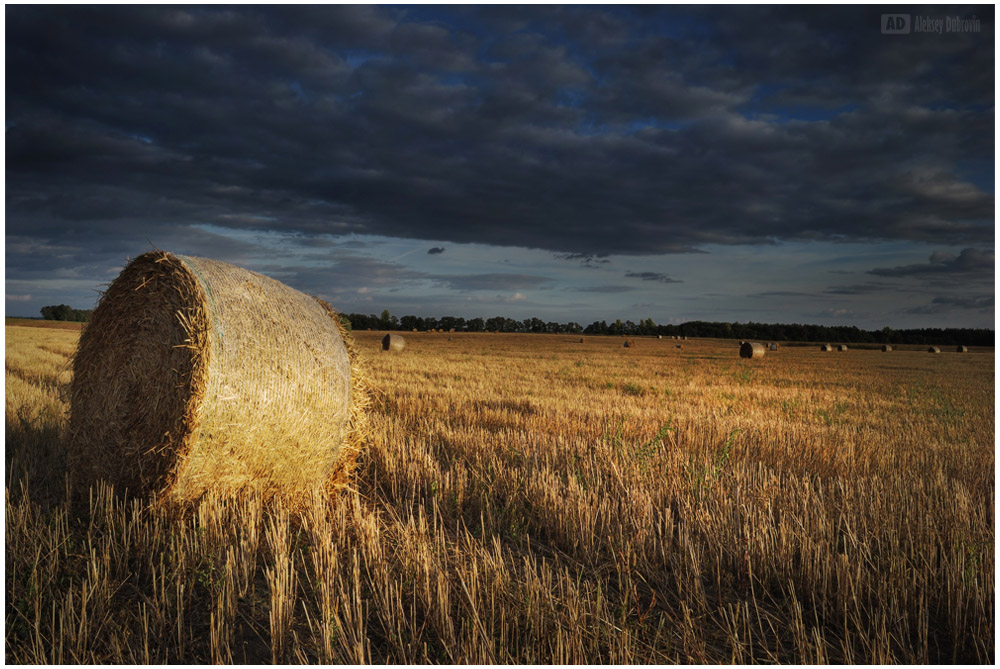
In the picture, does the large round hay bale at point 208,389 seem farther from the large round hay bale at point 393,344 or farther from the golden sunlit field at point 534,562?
the large round hay bale at point 393,344

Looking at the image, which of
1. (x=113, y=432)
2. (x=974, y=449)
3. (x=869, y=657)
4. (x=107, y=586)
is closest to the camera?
(x=869, y=657)

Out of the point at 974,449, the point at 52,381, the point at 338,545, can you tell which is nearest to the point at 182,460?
the point at 338,545

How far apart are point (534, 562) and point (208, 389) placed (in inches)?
120

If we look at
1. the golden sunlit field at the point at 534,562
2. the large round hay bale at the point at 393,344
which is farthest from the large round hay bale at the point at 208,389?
the large round hay bale at the point at 393,344

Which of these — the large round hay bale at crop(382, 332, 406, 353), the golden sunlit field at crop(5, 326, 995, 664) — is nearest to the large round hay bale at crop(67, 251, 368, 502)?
the golden sunlit field at crop(5, 326, 995, 664)

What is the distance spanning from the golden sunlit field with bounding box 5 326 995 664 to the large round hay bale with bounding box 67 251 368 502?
0.34 metres

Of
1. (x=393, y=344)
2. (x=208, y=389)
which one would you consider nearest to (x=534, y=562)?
(x=208, y=389)

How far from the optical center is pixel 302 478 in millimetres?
5816

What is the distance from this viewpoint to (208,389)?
499 centimetres

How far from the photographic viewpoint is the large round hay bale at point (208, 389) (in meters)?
5.10

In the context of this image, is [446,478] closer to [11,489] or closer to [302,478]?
[302,478]

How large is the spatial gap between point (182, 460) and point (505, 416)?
5555 millimetres

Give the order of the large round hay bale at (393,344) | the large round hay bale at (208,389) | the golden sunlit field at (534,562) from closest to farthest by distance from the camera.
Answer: the golden sunlit field at (534,562), the large round hay bale at (208,389), the large round hay bale at (393,344)

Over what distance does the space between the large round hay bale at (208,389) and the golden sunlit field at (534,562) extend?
343 mm
